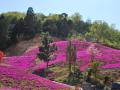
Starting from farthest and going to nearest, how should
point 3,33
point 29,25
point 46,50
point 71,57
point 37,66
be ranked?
point 29,25, point 3,33, point 37,66, point 46,50, point 71,57

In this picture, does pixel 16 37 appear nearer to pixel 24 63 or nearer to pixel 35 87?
pixel 24 63

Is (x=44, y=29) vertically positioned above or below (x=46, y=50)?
above

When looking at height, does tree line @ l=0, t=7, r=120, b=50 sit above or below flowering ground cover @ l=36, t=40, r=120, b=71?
above

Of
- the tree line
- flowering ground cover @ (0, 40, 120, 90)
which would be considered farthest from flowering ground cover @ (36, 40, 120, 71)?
the tree line

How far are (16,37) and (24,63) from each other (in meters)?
32.9

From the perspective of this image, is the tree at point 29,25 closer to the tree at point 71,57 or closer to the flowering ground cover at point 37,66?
the flowering ground cover at point 37,66

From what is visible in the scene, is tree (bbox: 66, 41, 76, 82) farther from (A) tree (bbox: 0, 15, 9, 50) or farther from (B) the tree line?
(A) tree (bbox: 0, 15, 9, 50)

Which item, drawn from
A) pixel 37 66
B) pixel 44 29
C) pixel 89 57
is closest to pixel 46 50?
pixel 37 66

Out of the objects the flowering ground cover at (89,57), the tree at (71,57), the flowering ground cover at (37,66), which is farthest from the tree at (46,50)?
the tree at (71,57)

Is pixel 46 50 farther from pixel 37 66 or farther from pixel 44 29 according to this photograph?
pixel 44 29

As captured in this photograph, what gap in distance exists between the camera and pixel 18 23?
106m

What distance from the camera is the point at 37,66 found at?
229 feet

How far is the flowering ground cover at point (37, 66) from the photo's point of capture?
3678cm

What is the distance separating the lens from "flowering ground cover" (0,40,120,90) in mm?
36781
